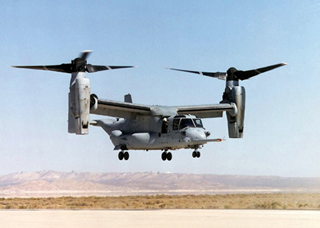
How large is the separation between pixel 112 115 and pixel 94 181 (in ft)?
176

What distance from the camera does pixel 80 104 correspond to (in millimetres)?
31438

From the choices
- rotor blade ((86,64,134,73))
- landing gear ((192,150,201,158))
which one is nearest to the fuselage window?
landing gear ((192,150,201,158))

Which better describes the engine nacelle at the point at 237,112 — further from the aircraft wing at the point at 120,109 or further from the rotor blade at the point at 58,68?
the rotor blade at the point at 58,68

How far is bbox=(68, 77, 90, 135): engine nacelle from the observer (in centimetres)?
3144

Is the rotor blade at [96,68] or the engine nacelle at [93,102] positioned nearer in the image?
the rotor blade at [96,68]

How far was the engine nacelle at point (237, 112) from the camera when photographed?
128 ft

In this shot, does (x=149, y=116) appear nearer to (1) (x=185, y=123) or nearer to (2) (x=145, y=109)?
(2) (x=145, y=109)

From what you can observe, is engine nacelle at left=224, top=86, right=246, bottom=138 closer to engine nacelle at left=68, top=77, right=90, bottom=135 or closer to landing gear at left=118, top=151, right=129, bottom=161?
landing gear at left=118, top=151, right=129, bottom=161
